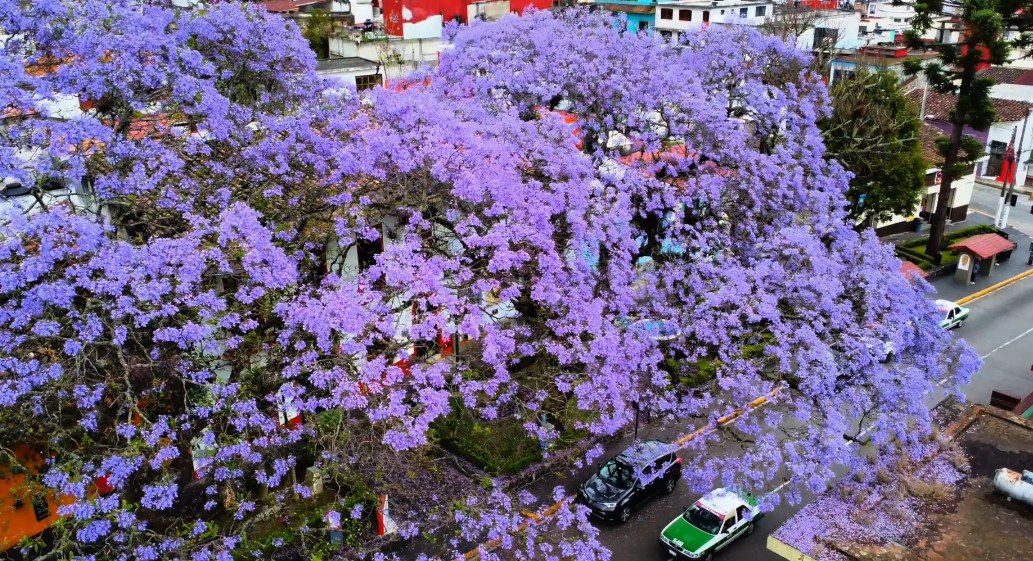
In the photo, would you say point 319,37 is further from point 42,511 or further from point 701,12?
point 701,12

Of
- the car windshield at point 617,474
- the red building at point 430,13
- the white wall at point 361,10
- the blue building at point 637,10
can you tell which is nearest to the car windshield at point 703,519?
the car windshield at point 617,474

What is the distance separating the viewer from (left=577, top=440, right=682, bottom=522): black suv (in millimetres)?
17781

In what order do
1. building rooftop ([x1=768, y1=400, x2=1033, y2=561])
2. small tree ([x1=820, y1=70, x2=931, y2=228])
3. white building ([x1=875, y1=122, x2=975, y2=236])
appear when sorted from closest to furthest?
building rooftop ([x1=768, y1=400, x2=1033, y2=561]) < small tree ([x1=820, y1=70, x2=931, y2=228]) < white building ([x1=875, y1=122, x2=975, y2=236])

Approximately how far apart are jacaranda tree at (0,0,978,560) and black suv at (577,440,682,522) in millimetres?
1005

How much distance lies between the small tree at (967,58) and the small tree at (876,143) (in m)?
2.39

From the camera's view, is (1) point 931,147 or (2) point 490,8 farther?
(1) point 931,147

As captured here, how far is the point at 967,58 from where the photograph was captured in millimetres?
31469

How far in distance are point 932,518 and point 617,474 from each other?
22.9 ft

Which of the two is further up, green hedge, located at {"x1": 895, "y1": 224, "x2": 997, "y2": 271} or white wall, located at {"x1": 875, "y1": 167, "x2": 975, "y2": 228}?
white wall, located at {"x1": 875, "y1": 167, "x2": 975, "y2": 228}

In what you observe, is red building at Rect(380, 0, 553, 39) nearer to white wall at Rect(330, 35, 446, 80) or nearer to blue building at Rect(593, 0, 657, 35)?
white wall at Rect(330, 35, 446, 80)

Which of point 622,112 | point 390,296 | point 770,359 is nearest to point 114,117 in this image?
point 390,296

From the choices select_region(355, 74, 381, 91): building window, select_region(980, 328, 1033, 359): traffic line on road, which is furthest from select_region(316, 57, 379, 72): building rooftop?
Result: select_region(980, 328, 1033, 359): traffic line on road

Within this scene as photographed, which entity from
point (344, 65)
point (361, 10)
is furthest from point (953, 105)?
point (361, 10)

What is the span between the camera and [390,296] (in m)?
13.7
